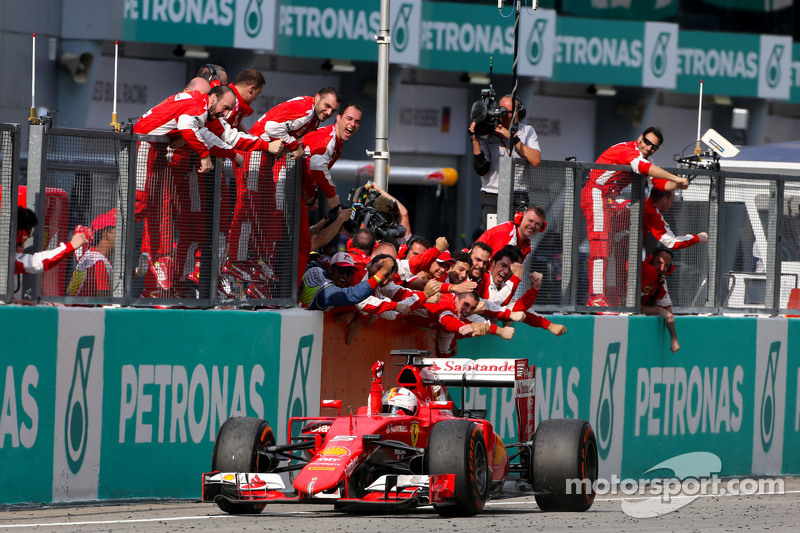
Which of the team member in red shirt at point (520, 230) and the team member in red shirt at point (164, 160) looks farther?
the team member in red shirt at point (520, 230)

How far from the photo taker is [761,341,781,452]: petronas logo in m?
14.4

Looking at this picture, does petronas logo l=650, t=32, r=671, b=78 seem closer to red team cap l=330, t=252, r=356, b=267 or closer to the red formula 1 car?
red team cap l=330, t=252, r=356, b=267

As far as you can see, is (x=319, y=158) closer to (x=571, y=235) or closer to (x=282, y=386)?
(x=282, y=386)

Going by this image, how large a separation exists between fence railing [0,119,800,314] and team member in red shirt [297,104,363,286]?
0.17m

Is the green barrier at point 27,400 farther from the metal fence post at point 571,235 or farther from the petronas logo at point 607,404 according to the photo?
the petronas logo at point 607,404

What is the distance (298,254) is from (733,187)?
15.5ft

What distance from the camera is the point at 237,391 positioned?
11.1 m

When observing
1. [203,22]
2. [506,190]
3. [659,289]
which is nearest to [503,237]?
[506,190]

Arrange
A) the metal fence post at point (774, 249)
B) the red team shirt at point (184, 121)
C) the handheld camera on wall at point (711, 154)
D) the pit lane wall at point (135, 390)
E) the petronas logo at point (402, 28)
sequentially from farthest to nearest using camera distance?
the petronas logo at point (402, 28) → the metal fence post at point (774, 249) → the handheld camera on wall at point (711, 154) → the red team shirt at point (184, 121) → the pit lane wall at point (135, 390)

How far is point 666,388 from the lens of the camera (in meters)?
13.6

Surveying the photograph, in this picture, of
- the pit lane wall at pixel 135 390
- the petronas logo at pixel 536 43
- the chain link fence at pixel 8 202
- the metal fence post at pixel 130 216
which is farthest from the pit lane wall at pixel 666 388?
the petronas logo at pixel 536 43

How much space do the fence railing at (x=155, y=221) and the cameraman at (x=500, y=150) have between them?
2.05 meters

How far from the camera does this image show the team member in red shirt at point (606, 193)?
43.3 ft

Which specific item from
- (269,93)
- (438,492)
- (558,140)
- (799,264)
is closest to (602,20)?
(558,140)
